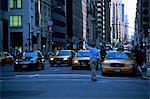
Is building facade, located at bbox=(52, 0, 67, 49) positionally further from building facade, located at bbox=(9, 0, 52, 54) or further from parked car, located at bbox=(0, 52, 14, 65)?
parked car, located at bbox=(0, 52, 14, 65)

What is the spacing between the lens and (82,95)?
46.0 ft

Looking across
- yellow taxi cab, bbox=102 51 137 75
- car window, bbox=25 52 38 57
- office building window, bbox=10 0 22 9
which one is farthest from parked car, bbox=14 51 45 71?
office building window, bbox=10 0 22 9

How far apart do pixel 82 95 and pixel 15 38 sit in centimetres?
6997

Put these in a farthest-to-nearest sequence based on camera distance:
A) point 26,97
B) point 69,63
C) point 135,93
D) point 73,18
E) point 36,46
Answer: point 73,18 < point 36,46 < point 69,63 < point 135,93 < point 26,97

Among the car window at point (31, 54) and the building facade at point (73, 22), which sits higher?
the building facade at point (73, 22)

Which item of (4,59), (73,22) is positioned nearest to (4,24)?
(4,59)

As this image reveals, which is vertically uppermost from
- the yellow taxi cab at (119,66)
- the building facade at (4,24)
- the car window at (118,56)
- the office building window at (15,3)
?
the office building window at (15,3)

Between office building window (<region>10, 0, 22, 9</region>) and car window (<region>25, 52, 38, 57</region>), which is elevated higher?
office building window (<region>10, 0, 22, 9</region>)

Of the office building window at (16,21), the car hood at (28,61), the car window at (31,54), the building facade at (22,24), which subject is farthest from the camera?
the office building window at (16,21)

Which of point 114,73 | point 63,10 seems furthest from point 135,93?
point 63,10

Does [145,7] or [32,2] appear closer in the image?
[32,2]

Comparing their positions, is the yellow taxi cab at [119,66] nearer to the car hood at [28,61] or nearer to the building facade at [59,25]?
the car hood at [28,61]

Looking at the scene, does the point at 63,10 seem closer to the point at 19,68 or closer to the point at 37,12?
the point at 37,12

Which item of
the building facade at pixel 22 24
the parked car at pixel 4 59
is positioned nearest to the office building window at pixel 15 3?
the building facade at pixel 22 24
